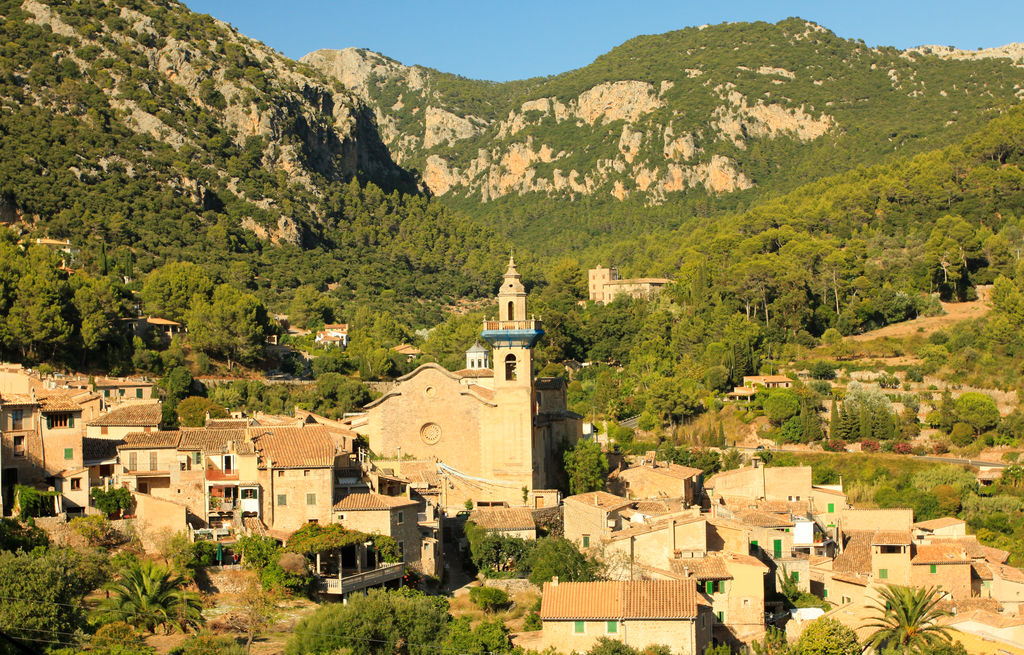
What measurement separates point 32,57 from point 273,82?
22.3m

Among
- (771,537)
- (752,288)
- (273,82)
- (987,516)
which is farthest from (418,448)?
(273,82)

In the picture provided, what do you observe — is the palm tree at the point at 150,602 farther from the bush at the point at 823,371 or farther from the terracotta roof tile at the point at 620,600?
the bush at the point at 823,371

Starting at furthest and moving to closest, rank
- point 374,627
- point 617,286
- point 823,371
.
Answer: point 617,286
point 823,371
point 374,627

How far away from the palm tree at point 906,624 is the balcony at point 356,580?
492 inches

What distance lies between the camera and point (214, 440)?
36094 millimetres

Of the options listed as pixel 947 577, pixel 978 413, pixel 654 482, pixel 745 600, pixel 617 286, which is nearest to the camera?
pixel 745 600

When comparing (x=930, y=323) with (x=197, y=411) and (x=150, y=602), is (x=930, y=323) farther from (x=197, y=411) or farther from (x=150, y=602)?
(x=150, y=602)

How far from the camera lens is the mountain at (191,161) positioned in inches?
3312

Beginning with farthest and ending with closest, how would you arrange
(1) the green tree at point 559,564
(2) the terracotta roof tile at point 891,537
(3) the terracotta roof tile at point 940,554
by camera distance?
(2) the terracotta roof tile at point 891,537, (3) the terracotta roof tile at point 940,554, (1) the green tree at point 559,564

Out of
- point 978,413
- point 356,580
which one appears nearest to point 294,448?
point 356,580

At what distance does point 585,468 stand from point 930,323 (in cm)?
3680

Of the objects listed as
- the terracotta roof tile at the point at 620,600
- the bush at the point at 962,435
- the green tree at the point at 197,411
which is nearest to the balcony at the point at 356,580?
the terracotta roof tile at the point at 620,600

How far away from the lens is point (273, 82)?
4343 inches

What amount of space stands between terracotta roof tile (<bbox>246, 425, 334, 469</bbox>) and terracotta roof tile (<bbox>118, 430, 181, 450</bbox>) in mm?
2189
